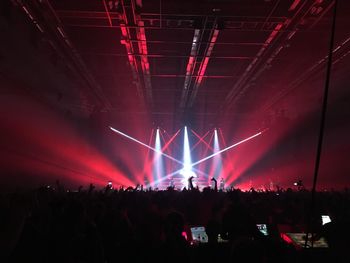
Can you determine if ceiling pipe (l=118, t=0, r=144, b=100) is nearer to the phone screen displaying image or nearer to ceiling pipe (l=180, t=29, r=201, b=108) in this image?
ceiling pipe (l=180, t=29, r=201, b=108)

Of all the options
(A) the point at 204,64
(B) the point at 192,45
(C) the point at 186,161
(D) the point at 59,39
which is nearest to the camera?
(D) the point at 59,39

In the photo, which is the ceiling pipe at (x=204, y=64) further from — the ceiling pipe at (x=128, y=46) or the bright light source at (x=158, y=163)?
the bright light source at (x=158, y=163)

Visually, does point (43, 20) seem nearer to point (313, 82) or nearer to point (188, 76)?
point (188, 76)

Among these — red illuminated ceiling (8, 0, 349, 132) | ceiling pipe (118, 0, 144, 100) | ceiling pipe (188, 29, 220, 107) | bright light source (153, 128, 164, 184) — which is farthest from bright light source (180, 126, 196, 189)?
ceiling pipe (118, 0, 144, 100)

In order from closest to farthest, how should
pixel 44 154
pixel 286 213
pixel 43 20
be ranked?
pixel 286 213
pixel 43 20
pixel 44 154

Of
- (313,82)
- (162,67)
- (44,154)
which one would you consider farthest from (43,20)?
(313,82)

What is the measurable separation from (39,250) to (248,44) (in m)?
8.29

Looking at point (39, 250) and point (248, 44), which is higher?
point (248, 44)

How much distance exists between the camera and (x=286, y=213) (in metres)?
6.30

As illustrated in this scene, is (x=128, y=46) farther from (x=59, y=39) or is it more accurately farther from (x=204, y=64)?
(x=204, y=64)

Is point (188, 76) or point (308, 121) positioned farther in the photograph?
point (308, 121)

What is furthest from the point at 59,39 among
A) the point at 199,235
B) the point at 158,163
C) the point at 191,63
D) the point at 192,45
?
the point at 158,163

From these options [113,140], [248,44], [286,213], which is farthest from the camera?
[113,140]

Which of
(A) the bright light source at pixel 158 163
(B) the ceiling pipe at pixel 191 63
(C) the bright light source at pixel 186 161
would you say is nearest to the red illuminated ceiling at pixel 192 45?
(B) the ceiling pipe at pixel 191 63
